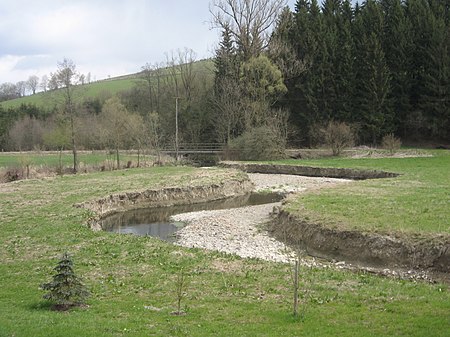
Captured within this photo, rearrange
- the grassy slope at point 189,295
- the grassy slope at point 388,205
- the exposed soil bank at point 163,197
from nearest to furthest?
the grassy slope at point 189,295
the grassy slope at point 388,205
the exposed soil bank at point 163,197

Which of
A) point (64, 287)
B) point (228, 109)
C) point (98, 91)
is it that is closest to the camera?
point (64, 287)

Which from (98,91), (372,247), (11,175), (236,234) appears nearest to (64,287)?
(372,247)

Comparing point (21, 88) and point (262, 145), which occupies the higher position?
point (21, 88)

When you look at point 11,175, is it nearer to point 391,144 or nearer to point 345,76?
point 391,144

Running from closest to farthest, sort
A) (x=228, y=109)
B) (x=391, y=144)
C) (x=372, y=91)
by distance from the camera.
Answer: (x=391, y=144) < (x=372, y=91) < (x=228, y=109)

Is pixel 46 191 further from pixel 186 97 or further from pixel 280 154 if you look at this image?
pixel 186 97

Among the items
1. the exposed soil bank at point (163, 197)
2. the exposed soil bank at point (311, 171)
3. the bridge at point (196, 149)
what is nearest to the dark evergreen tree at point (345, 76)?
the bridge at point (196, 149)

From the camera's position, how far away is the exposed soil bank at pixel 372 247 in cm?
1442

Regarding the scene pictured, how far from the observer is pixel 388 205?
20703mm

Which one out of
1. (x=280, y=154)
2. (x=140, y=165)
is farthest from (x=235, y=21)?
(x=140, y=165)

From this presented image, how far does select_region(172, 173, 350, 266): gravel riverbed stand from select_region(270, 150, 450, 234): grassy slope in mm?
2050

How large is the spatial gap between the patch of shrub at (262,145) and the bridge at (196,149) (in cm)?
874

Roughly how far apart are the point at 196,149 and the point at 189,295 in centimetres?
5859

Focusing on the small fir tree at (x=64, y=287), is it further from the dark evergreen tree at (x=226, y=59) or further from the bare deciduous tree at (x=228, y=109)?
the dark evergreen tree at (x=226, y=59)
